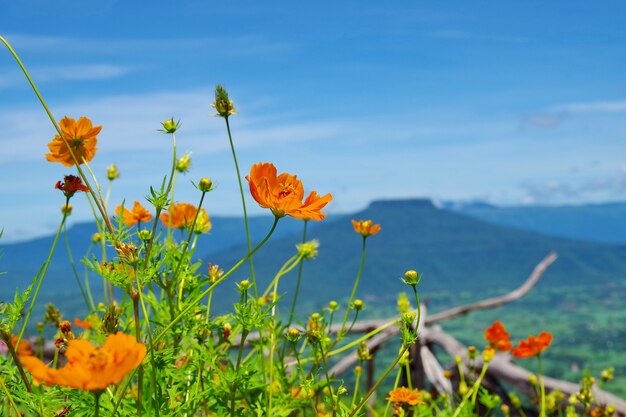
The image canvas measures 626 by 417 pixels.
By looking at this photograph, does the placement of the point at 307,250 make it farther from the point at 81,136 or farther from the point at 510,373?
the point at 510,373

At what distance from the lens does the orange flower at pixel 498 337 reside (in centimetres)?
206

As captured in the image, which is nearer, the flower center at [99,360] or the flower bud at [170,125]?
the flower center at [99,360]

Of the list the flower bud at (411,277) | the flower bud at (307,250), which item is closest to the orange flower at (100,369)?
the flower bud at (411,277)

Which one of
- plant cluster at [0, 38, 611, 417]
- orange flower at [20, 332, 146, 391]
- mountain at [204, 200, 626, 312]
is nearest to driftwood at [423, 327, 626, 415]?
plant cluster at [0, 38, 611, 417]

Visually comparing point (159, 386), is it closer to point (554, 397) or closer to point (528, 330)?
point (554, 397)

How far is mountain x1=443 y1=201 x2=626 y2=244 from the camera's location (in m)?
140

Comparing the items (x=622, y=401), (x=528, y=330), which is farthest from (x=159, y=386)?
(x=528, y=330)

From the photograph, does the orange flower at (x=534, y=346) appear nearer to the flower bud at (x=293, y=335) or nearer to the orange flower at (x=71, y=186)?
the flower bud at (x=293, y=335)

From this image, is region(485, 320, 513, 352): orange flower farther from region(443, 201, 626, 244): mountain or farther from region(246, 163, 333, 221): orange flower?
region(443, 201, 626, 244): mountain

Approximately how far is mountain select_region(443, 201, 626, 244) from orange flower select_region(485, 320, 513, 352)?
144269 millimetres

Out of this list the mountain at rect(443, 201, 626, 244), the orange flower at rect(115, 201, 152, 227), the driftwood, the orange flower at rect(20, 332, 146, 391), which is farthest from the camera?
the mountain at rect(443, 201, 626, 244)

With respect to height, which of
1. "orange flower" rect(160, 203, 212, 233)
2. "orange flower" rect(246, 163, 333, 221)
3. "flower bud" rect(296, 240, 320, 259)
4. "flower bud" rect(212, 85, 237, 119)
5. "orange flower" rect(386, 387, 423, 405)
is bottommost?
"orange flower" rect(386, 387, 423, 405)

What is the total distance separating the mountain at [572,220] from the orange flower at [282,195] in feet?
478

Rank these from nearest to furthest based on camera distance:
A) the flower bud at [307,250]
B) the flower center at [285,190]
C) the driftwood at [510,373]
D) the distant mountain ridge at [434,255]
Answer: the flower center at [285,190]
the flower bud at [307,250]
the driftwood at [510,373]
the distant mountain ridge at [434,255]
